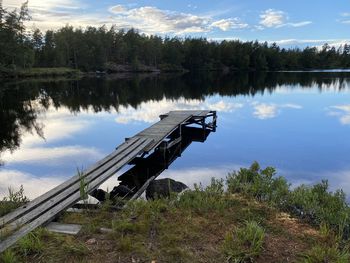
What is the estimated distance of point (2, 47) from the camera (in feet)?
178

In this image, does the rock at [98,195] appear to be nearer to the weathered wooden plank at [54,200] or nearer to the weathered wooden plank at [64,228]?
the weathered wooden plank at [54,200]

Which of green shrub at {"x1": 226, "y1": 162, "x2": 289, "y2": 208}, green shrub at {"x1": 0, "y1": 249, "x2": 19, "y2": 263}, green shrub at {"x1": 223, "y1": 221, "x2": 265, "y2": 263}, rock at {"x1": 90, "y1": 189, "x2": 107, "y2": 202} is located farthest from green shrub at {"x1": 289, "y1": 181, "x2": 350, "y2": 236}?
green shrub at {"x1": 0, "y1": 249, "x2": 19, "y2": 263}

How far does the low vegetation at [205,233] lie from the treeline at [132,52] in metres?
57.0

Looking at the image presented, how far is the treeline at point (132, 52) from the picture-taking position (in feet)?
201

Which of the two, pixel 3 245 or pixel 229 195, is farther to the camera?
pixel 229 195

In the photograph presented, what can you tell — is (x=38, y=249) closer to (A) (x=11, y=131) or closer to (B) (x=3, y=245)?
(B) (x=3, y=245)

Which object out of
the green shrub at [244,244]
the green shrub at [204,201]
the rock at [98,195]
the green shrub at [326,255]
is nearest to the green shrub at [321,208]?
the green shrub at [326,255]

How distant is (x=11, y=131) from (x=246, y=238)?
53.9ft

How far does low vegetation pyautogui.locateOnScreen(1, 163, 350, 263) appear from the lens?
401 centimetres

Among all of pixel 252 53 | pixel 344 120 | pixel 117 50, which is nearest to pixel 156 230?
pixel 344 120

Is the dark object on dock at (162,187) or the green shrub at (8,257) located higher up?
the green shrub at (8,257)

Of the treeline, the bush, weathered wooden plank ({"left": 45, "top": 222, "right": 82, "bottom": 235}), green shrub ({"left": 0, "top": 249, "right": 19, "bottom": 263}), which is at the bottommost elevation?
the bush

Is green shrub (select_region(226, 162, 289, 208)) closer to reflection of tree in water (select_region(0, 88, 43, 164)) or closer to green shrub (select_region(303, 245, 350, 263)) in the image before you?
green shrub (select_region(303, 245, 350, 263))

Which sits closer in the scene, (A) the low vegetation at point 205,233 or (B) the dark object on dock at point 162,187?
(A) the low vegetation at point 205,233
